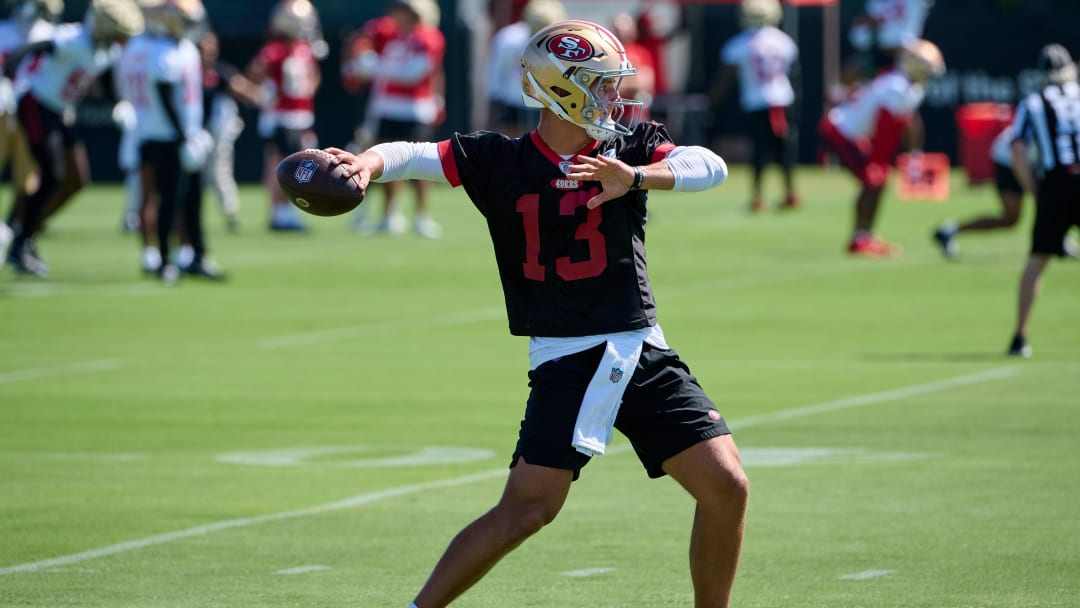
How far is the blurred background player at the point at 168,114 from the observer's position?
60.0 feet

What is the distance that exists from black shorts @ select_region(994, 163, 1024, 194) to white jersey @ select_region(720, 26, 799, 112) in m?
7.86

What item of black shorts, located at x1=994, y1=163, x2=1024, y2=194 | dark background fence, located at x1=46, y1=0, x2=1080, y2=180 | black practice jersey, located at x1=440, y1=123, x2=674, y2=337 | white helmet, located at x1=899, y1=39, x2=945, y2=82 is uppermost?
black practice jersey, located at x1=440, y1=123, x2=674, y2=337

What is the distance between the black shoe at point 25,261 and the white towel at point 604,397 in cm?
1440

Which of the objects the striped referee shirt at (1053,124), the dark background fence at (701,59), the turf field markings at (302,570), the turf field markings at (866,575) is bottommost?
the dark background fence at (701,59)

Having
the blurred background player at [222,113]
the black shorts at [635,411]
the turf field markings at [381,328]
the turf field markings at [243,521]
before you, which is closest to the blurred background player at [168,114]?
the blurred background player at [222,113]

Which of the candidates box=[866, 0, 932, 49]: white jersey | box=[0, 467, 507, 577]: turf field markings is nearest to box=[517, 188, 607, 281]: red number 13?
box=[0, 467, 507, 577]: turf field markings

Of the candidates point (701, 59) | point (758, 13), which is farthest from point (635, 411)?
point (701, 59)

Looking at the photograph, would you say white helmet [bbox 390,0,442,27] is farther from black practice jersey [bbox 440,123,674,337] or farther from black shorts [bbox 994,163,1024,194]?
black practice jersey [bbox 440,123,674,337]

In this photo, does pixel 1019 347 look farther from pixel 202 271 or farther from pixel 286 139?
pixel 286 139

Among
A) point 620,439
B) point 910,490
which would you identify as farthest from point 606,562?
point 620,439

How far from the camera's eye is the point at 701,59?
38.4 meters

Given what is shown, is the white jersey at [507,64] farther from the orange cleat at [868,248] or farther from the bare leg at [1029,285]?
the bare leg at [1029,285]

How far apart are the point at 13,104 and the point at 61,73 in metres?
1.03

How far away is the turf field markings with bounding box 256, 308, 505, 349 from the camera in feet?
48.2
